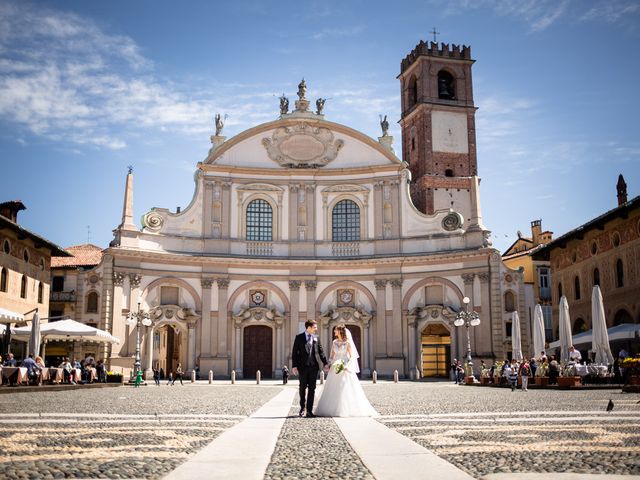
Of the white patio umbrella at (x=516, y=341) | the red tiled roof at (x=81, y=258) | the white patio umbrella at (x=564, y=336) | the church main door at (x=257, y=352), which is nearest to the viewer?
the white patio umbrella at (x=564, y=336)

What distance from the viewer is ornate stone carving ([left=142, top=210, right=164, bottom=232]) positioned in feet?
143

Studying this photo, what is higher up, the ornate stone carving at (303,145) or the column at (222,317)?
the ornate stone carving at (303,145)

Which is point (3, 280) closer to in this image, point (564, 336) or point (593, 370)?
point (564, 336)

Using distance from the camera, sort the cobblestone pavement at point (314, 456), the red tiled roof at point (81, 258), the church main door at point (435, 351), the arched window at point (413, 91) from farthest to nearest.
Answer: the arched window at point (413, 91), the red tiled roof at point (81, 258), the church main door at point (435, 351), the cobblestone pavement at point (314, 456)

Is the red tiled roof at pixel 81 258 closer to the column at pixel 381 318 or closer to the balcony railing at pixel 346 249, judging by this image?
the balcony railing at pixel 346 249

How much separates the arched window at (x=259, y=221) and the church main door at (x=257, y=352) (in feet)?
18.4

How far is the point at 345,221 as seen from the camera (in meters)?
45.9

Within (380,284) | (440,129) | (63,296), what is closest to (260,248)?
(380,284)

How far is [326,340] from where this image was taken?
145 ft

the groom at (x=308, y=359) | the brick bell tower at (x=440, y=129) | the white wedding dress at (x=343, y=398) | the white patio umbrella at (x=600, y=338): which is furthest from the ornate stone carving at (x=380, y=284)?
the groom at (x=308, y=359)

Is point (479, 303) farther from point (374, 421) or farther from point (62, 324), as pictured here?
point (374, 421)

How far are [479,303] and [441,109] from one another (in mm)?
17052

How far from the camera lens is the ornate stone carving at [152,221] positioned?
4350 cm

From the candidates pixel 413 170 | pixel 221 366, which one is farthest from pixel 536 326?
pixel 413 170
